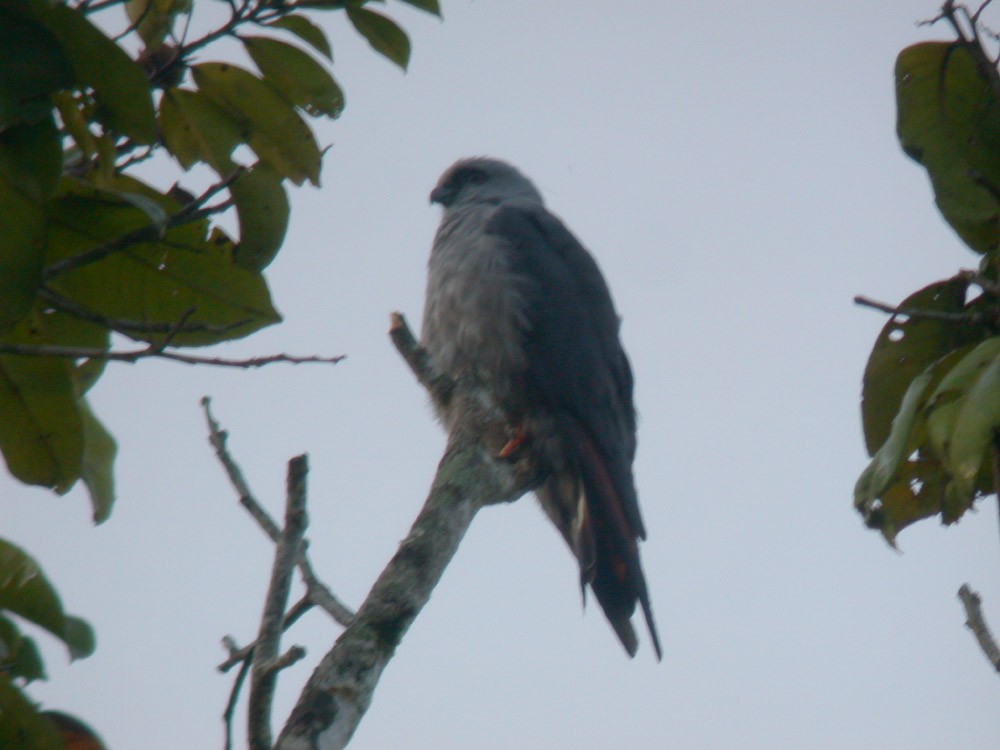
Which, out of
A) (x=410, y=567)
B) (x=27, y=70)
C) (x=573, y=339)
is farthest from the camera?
(x=573, y=339)

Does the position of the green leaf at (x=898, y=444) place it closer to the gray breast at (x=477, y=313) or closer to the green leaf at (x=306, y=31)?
the green leaf at (x=306, y=31)

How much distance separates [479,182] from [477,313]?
1.88 metres

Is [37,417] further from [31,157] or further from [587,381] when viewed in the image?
[587,381]

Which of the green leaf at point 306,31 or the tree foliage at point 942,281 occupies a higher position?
the green leaf at point 306,31

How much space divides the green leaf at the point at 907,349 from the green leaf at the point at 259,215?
1217 mm

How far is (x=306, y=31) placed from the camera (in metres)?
2.15

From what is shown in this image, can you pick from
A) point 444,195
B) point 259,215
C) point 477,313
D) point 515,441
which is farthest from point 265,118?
point 444,195

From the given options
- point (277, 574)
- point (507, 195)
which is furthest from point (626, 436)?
point (277, 574)

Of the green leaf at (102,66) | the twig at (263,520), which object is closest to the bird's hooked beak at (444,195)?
the twig at (263,520)

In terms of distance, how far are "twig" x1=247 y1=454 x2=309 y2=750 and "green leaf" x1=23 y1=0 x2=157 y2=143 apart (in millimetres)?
616

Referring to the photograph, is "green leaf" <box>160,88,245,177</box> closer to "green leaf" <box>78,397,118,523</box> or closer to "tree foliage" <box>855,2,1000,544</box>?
"green leaf" <box>78,397,118,523</box>

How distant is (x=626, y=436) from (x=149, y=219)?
10.7ft

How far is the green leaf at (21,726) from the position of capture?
62.7 inches

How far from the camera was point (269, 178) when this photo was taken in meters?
2.11
